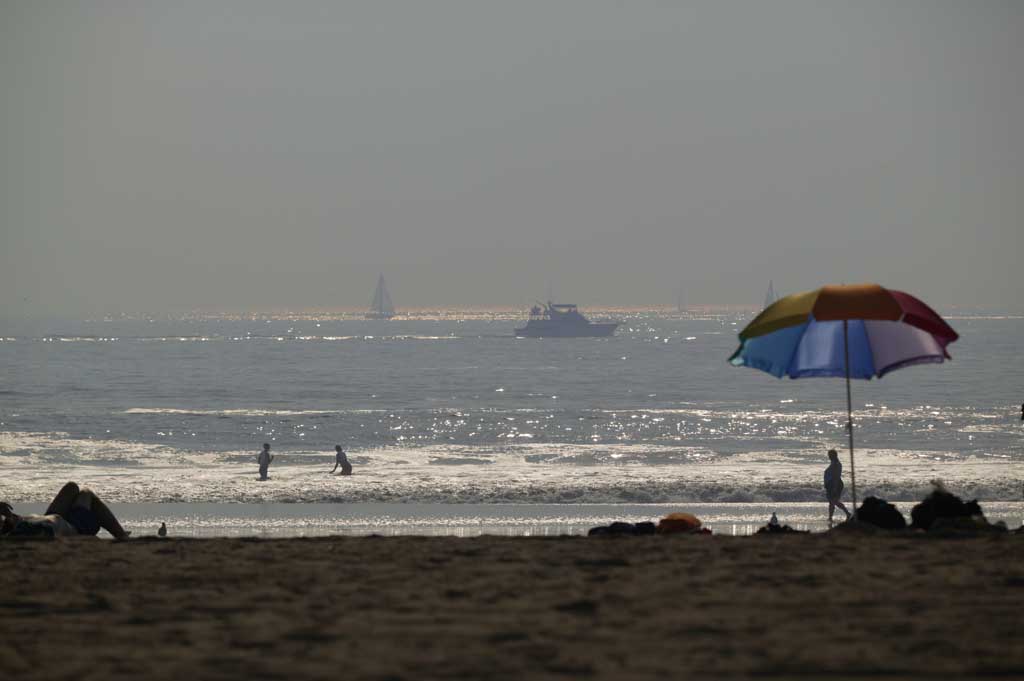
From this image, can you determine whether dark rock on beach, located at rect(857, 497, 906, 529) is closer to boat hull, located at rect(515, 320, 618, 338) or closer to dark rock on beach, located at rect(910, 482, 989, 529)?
dark rock on beach, located at rect(910, 482, 989, 529)

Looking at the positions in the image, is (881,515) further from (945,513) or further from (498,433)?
(498,433)

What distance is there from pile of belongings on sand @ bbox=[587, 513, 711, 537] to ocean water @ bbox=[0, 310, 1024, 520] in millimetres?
13689

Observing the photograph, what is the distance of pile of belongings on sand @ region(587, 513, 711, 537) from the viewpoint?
9969 millimetres

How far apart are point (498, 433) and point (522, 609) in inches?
1408

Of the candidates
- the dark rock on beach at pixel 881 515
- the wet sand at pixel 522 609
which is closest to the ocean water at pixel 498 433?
the dark rock on beach at pixel 881 515

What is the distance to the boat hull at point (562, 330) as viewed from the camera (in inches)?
7062

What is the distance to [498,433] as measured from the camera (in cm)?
4228

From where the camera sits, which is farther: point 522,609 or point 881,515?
point 881,515

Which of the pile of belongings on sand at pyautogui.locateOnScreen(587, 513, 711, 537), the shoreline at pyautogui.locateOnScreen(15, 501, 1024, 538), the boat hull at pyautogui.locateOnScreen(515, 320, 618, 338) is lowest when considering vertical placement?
the shoreline at pyautogui.locateOnScreen(15, 501, 1024, 538)

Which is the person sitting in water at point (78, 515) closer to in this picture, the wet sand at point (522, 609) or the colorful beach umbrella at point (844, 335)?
the wet sand at point (522, 609)

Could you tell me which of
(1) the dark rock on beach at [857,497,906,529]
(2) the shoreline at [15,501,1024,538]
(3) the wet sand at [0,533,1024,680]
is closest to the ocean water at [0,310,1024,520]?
(2) the shoreline at [15,501,1024,538]

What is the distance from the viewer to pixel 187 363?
104 meters

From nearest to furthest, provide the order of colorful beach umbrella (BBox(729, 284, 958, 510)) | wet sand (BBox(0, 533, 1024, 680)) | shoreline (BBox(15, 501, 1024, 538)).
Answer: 1. wet sand (BBox(0, 533, 1024, 680))
2. colorful beach umbrella (BBox(729, 284, 958, 510))
3. shoreline (BBox(15, 501, 1024, 538))

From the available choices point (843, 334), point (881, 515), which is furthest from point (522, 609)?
point (843, 334)
